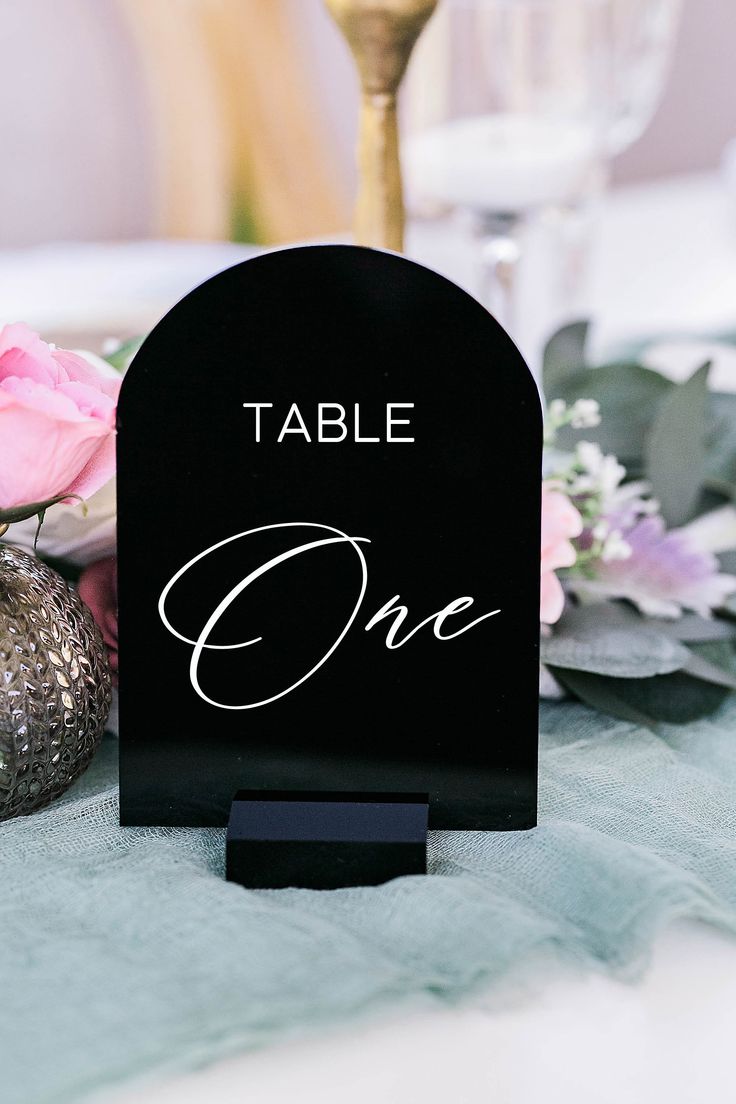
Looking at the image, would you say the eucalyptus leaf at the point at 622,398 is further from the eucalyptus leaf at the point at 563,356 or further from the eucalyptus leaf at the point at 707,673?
the eucalyptus leaf at the point at 707,673

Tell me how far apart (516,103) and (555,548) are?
28.1 inches

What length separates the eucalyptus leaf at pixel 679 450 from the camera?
2.26 ft

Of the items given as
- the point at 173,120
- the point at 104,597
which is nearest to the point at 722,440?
the point at 104,597

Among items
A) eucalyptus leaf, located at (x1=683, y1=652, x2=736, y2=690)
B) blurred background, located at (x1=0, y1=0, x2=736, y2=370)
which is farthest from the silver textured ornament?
blurred background, located at (x1=0, y1=0, x2=736, y2=370)

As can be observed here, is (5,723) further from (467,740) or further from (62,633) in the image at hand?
(467,740)

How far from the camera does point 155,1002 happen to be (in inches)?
15.2

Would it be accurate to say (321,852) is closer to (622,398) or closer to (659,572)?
(659,572)

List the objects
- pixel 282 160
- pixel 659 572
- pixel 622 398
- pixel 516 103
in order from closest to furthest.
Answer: pixel 659 572
pixel 622 398
pixel 516 103
pixel 282 160

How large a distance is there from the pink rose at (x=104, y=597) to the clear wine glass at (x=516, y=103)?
22.9 inches

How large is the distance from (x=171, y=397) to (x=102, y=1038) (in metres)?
0.23

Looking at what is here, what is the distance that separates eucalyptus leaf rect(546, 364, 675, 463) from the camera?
75cm

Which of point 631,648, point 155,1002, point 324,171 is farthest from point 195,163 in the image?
point 155,1002

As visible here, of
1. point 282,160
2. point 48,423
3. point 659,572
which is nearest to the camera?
point 48,423

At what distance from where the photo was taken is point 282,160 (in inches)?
98.9
